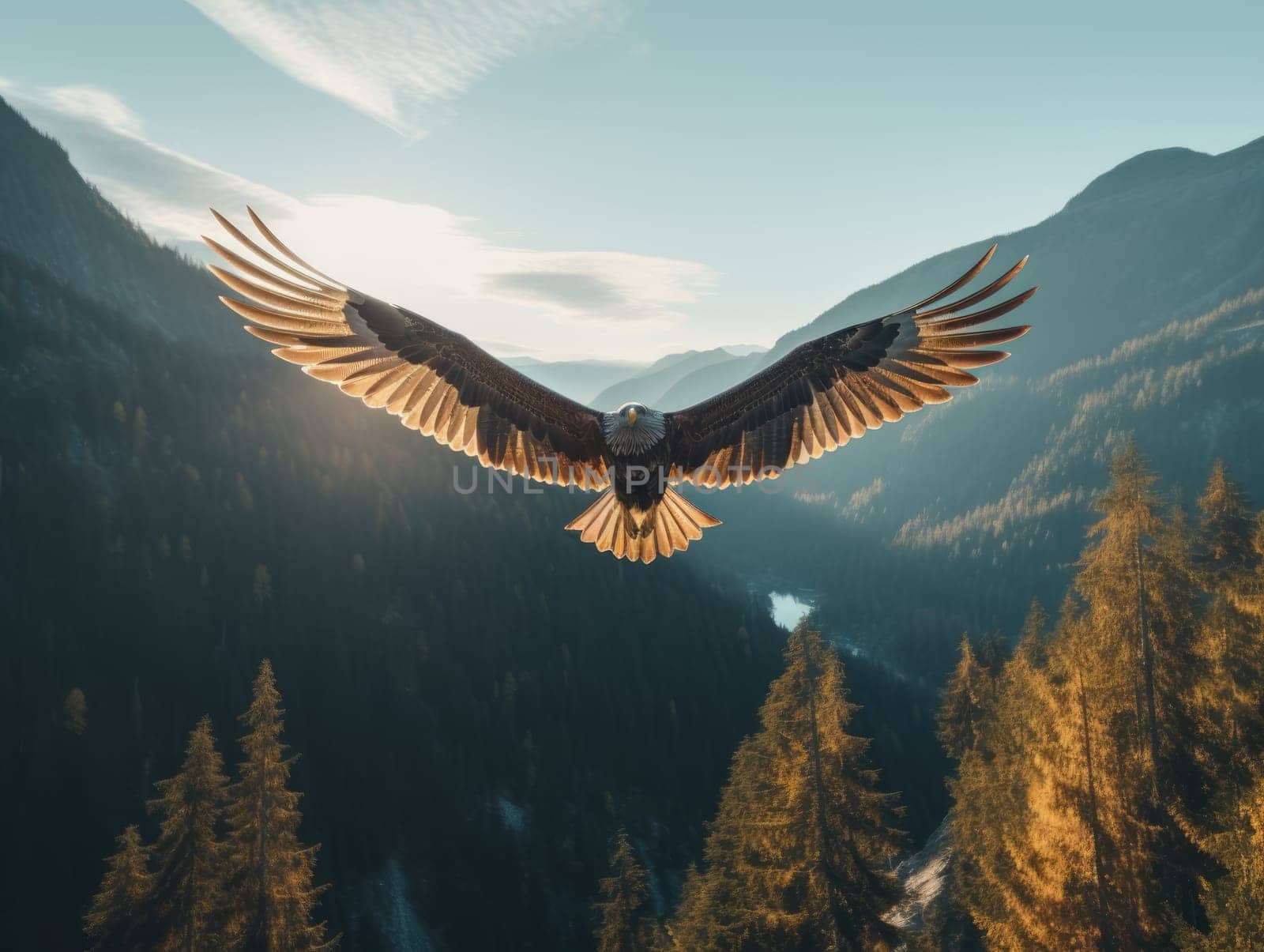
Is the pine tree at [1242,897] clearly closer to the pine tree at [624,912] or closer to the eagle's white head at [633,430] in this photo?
the eagle's white head at [633,430]

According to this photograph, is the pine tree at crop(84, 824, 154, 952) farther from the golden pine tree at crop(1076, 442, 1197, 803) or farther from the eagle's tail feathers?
the golden pine tree at crop(1076, 442, 1197, 803)

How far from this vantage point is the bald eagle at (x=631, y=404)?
9.10 meters

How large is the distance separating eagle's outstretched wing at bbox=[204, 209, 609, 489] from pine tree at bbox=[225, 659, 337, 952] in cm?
1438

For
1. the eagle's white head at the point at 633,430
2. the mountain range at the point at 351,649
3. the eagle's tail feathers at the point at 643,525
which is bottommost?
the mountain range at the point at 351,649

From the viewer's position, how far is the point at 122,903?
21078 millimetres

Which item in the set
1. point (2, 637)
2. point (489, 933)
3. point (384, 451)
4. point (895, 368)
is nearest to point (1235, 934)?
point (895, 368)

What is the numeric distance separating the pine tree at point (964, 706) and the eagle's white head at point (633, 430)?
4013cm

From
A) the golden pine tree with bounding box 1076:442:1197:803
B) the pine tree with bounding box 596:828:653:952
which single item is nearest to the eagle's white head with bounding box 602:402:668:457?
the golden pine tree with bounding box 1076:442:1197:803

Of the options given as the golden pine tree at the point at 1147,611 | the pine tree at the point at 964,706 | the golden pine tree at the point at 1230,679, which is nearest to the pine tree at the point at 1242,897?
the golden pine tree at the point at 1230,679

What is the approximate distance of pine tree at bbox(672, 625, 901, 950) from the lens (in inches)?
794

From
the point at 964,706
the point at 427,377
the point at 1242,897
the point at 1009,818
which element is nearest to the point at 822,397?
the point at 427,377

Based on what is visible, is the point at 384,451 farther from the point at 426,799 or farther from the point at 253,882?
the point at 253,882

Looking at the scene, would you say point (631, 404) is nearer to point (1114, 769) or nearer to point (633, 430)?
point (633, 430)

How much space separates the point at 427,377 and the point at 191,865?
1817cm
